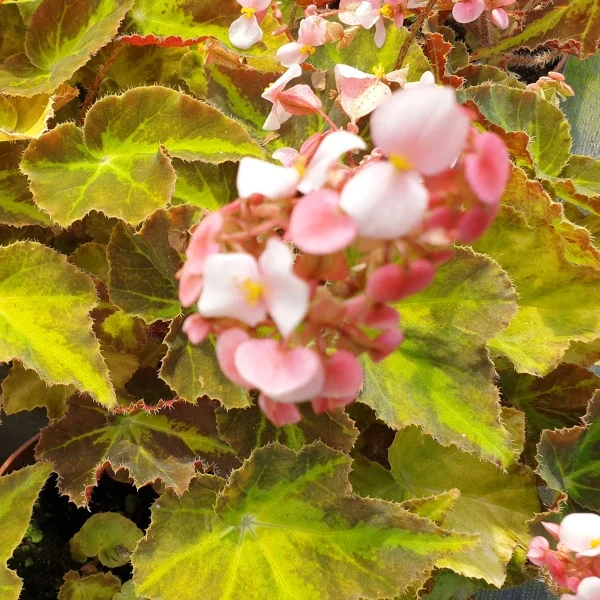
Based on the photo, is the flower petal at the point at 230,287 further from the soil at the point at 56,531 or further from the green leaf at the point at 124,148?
the soil at the point at 56,531

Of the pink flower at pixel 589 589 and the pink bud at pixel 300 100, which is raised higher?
the pink bud at pixel 300 100

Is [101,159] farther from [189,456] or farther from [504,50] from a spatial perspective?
[504,50]

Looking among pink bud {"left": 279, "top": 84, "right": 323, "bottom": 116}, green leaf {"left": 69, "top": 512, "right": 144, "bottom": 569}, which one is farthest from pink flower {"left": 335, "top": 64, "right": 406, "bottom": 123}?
green leaf {"left": 69, "top": 512, "right": 144, "bottom": 569}

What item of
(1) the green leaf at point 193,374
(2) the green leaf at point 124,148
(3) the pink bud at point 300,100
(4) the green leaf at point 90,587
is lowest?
(4) the green leaf at point 90,587

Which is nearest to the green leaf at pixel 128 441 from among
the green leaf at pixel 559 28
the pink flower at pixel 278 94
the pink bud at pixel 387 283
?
the pink flower at pixel 278 94

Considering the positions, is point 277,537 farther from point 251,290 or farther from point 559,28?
point 559,28

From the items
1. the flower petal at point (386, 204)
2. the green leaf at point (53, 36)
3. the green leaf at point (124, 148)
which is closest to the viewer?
the flower petal at point (386, 204)
